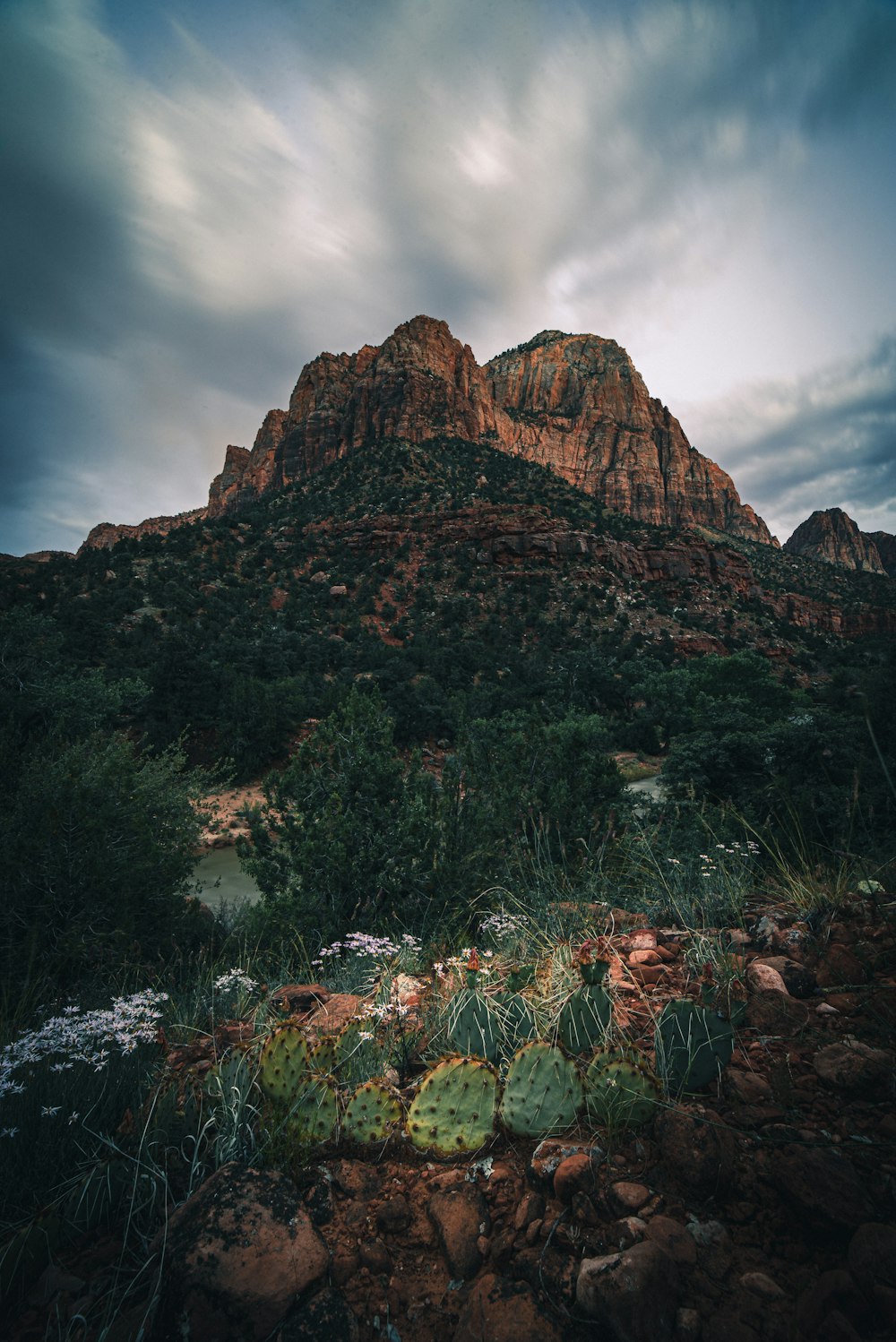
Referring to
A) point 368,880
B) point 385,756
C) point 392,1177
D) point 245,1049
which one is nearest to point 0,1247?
point 245,1049

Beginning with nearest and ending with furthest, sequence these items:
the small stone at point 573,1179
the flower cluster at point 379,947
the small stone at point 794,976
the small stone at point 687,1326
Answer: the small stone at point 687,1326 → the small stone at point 573,1179 → the small stone at point 794,976 → the flower cluster at point 379,947

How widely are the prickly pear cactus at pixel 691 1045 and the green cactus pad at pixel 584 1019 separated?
0.26m

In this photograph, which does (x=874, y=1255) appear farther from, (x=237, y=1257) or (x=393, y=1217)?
(x=237, y=1257)

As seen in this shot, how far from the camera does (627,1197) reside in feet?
4.59

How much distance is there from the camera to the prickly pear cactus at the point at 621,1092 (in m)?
1.70

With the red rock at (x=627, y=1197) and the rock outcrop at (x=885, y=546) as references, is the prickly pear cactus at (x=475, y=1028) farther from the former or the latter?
the rock outcrop at (x=885, y=546)

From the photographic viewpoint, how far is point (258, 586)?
109 ft

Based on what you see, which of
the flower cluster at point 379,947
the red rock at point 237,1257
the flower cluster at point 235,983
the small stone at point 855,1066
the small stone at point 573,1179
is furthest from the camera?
the flower cluster at point 379,947

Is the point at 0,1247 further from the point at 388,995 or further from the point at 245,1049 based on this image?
the point at 388,995

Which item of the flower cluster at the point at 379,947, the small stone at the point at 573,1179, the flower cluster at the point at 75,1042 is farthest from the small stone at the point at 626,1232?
the flower cluster at the point at 379,947

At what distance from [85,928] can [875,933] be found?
4870 mm

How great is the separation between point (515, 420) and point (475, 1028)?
96.6 meters

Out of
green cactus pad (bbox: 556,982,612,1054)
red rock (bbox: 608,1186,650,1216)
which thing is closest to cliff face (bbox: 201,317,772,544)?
green cactus pad (bbox: 556,982,612,1054)

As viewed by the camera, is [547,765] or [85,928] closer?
[85,928]
